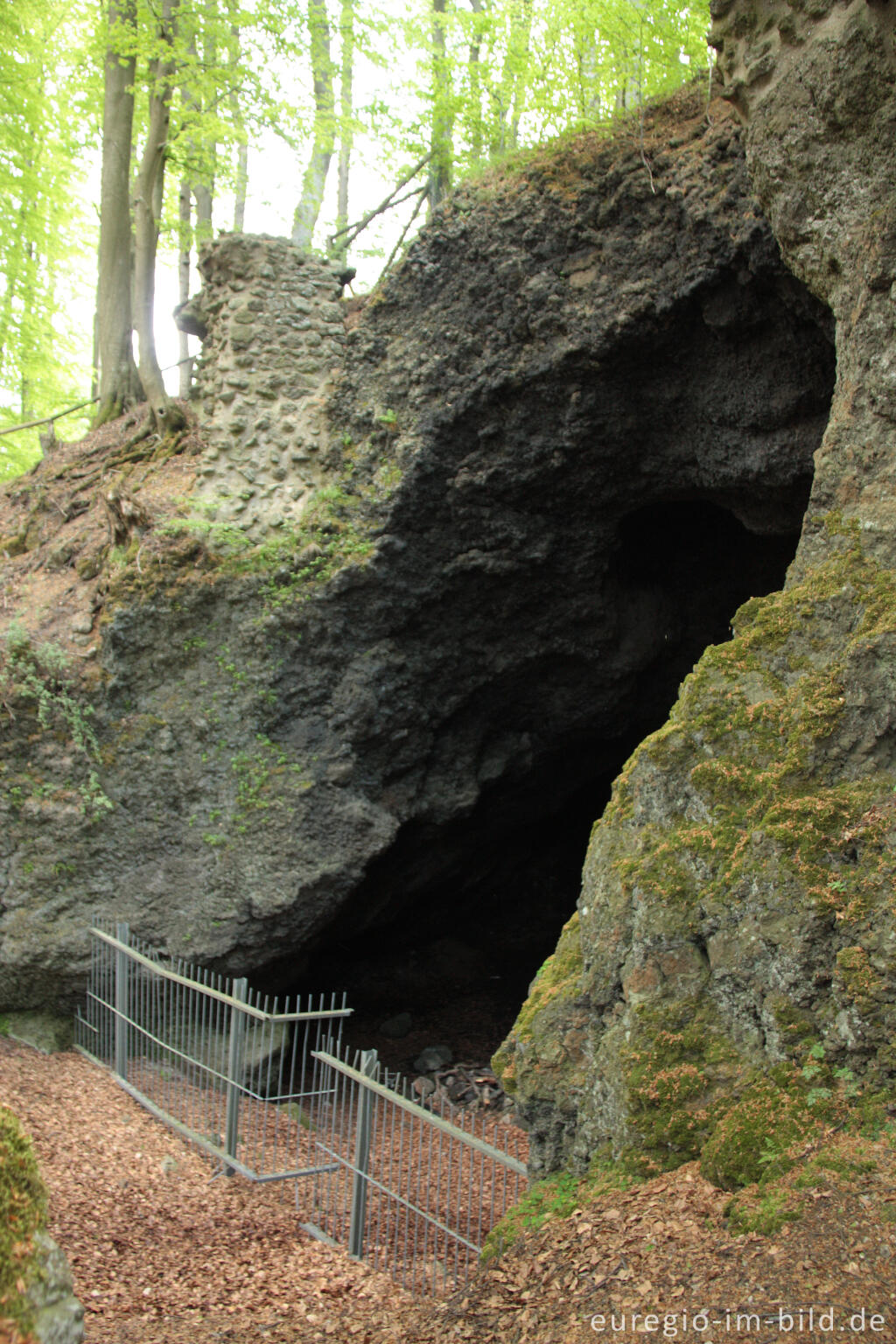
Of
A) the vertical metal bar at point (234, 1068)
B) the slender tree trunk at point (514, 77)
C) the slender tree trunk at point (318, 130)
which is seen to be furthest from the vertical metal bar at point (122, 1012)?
the slender tree trunk at point (514, 77)

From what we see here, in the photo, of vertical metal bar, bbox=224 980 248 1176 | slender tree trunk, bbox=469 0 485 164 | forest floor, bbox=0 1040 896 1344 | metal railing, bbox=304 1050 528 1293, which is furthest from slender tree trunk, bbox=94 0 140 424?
metal railing, bbox=304 1050 528 1293

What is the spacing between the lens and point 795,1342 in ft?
9.35

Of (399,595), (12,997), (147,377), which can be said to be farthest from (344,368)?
(12,997)

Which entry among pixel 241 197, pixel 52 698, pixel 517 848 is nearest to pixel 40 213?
pixel 241 197

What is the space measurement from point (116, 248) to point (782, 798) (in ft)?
40.9

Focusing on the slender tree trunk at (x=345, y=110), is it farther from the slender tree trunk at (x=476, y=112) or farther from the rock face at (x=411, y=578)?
the rock face at (x=411, y=578)

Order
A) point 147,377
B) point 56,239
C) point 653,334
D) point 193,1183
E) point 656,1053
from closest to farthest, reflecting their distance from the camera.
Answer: point 656,1053, point 193,1183, point 653,334, point 147,377, point 56,239

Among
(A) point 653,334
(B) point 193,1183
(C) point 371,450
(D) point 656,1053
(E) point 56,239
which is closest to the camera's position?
(D) point 656,1053

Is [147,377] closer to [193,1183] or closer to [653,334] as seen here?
[653,334]

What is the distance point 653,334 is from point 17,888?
733 centimetres

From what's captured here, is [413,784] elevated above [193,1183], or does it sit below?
above

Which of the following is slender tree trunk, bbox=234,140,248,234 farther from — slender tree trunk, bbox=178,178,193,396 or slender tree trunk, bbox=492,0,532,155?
slender tree trunk, bbox=492,0,532,155

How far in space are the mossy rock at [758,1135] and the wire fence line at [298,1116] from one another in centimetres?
142

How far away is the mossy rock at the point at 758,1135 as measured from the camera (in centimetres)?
356
